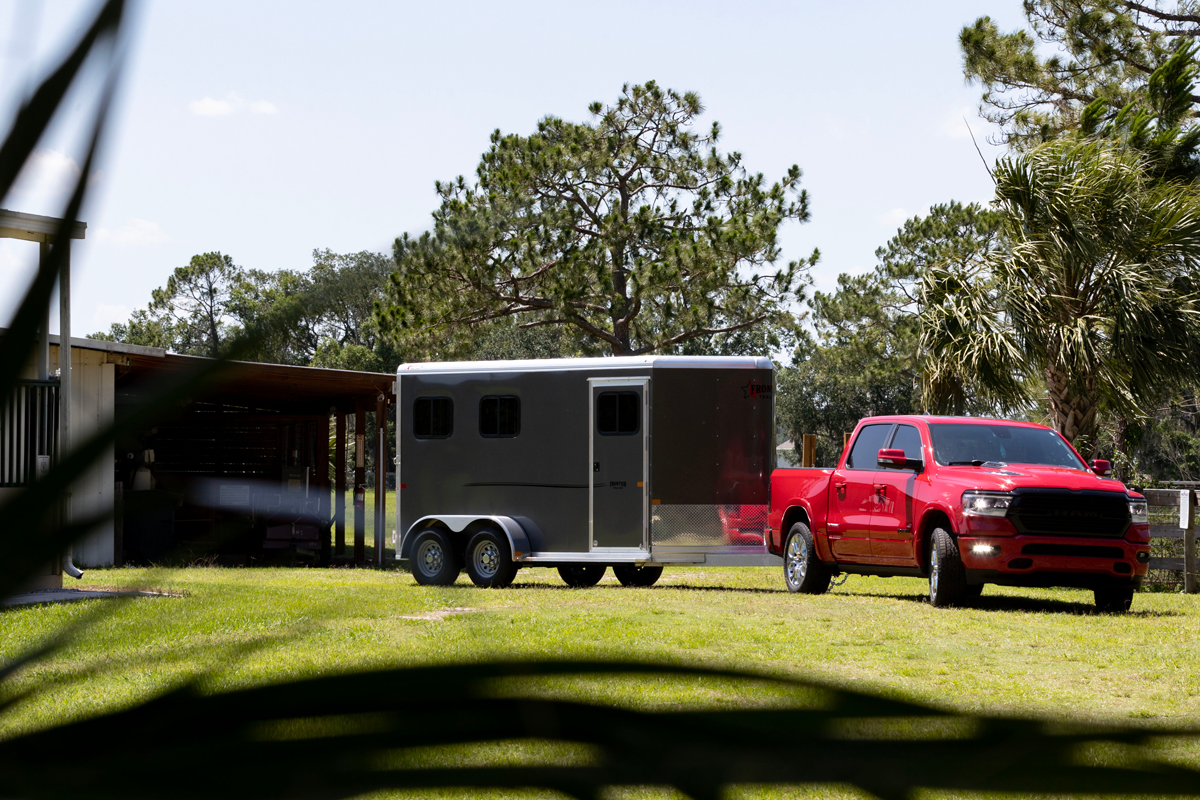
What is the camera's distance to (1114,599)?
9.93m

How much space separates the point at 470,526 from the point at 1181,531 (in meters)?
7.80

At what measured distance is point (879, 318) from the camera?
140 ft

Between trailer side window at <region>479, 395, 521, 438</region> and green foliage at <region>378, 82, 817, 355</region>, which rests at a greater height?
green foliage at <region>378, 82, 817, 355</region>

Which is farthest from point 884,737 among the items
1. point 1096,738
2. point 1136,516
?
point 1136,516

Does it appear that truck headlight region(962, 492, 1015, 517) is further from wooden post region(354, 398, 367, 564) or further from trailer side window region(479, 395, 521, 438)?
wooden post region(354, 398, 367, 564)

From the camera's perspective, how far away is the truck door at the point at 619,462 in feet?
40.7

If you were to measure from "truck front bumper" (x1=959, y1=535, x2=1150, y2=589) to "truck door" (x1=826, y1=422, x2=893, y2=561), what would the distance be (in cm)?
119

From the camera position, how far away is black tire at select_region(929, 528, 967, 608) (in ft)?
31.7

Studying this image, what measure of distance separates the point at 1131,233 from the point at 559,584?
7.66 metres

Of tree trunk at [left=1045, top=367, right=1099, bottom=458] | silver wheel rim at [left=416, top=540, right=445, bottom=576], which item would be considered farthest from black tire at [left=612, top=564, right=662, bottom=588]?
tree trunk at [left=1045, top=367, right=1099, bottom=458]

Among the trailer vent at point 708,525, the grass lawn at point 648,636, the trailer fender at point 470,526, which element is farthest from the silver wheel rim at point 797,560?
the trailer fender at point 470,526

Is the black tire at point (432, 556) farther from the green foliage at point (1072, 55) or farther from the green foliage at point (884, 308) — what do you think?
the green foliage at point (884, 308)

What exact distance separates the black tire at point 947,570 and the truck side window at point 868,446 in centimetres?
125

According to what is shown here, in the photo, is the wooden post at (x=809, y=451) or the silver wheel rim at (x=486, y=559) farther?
the wooden post at (x=809, y=451)
